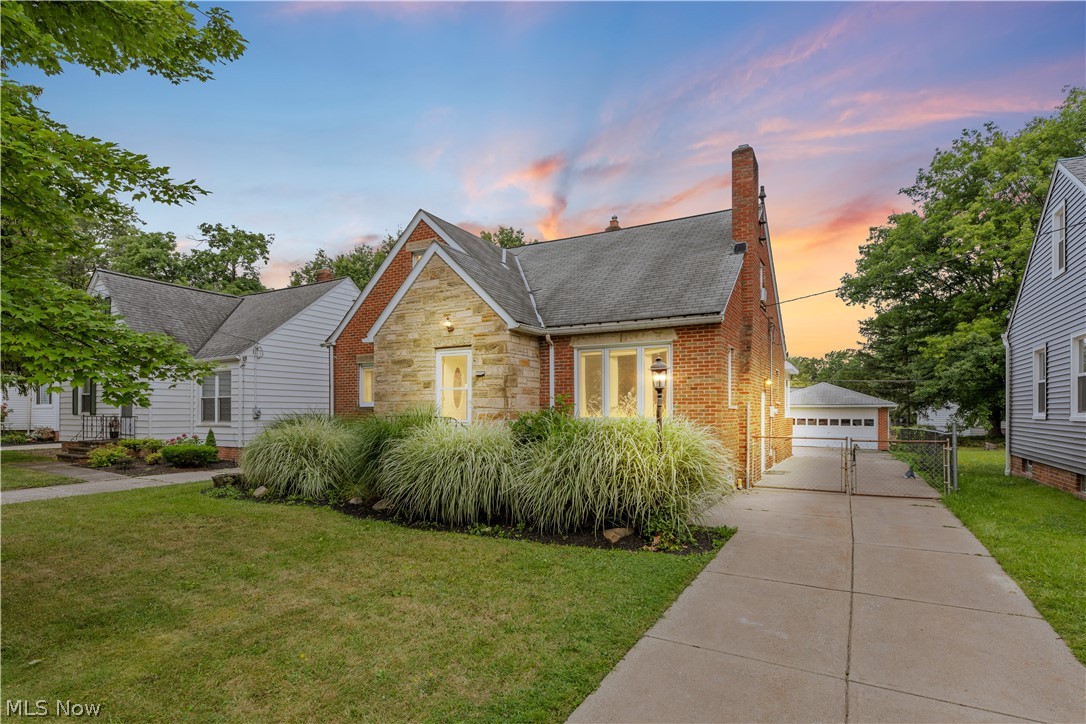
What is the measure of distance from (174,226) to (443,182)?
23744 millimetres

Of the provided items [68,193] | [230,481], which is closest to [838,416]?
[230,481]

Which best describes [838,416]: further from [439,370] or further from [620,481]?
[620,481]

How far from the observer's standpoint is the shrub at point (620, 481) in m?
6.69

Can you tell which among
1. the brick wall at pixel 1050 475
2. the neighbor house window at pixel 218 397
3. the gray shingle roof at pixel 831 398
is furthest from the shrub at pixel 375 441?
the gray shingle roof at pixel 831 398

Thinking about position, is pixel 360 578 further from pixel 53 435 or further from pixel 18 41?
pixel 53 435

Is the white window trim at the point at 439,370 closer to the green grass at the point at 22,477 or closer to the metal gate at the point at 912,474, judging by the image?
the metal gate at the point at 912,474

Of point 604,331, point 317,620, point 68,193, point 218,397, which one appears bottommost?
point 317,620

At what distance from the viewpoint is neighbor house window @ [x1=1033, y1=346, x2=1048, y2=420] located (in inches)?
456

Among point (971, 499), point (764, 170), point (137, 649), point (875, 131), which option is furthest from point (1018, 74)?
point (137, 649)

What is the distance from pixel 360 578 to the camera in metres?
5.21

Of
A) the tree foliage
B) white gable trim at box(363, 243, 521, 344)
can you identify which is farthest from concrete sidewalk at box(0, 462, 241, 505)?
the tree foliage

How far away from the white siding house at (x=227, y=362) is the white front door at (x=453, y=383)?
765cm

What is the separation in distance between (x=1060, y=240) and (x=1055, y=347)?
2.40 meters

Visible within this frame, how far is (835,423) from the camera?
81.4 feet
